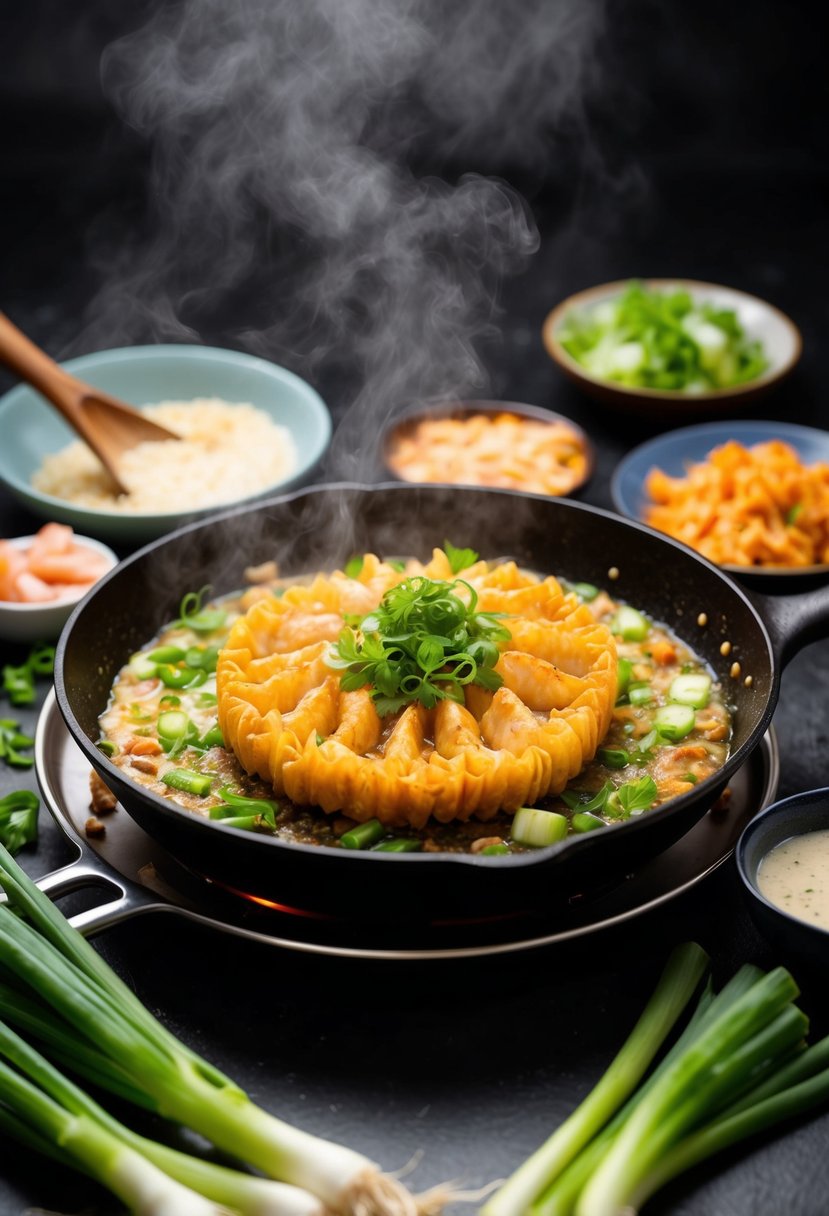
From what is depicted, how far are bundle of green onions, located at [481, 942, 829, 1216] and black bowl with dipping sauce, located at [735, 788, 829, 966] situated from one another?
15cm

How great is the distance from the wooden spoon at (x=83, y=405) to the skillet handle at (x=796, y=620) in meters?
2.92

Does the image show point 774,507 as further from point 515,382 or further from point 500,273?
point 500,273

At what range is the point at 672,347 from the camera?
642 centimetres

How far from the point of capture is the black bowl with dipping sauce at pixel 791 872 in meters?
3.16

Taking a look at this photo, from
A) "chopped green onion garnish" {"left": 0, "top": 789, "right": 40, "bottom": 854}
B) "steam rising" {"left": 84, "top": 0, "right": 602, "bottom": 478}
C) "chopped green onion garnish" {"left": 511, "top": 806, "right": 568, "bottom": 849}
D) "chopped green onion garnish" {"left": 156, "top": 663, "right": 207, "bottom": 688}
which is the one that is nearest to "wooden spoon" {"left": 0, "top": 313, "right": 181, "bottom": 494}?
"steam rising" {"left": 84, "top": 0, "right": 602, "bottom": 478}

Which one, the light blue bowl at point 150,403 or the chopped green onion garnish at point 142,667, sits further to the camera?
the light blue bowl at point 150,403

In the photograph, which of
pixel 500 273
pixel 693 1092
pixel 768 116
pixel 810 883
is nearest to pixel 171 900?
pixel 693 1092

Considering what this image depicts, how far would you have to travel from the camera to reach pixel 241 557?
461 centimetres

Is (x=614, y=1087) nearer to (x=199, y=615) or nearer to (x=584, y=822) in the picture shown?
(x=584, y=822)

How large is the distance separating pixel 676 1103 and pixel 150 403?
4512mm

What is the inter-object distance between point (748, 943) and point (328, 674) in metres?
1.35

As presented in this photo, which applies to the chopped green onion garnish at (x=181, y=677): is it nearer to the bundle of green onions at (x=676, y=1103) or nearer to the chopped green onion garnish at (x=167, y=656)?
the chopped green onion garnish at (x=167, y=656)

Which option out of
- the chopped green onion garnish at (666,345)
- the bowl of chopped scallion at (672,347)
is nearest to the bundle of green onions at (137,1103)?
the bowl of chopped scallion at (672,347)

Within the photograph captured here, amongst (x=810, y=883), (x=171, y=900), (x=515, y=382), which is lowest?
(x=515, y=382)
